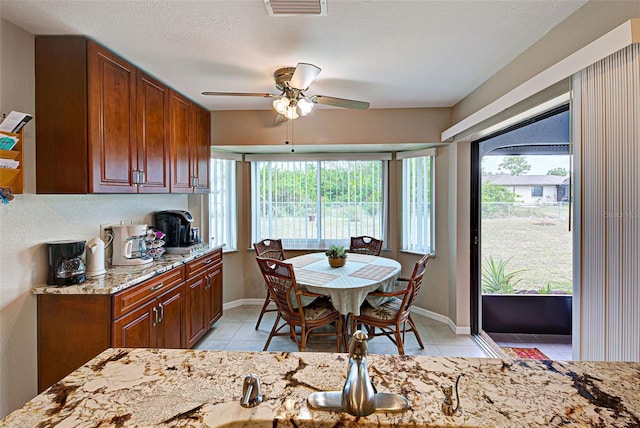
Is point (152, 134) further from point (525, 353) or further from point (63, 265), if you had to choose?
point (525, 353)

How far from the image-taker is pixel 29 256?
189 cm

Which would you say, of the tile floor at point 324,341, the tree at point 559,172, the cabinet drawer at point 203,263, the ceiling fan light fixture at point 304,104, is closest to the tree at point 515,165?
the tree at point 559,172

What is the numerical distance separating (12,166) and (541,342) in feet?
15.0

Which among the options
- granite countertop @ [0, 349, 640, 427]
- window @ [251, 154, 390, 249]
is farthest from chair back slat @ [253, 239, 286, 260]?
granite countertop @ [0, 349, 640, 427]

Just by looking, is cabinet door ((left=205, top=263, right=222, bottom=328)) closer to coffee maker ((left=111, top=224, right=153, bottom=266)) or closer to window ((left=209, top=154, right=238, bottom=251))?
window ((left=209, top=154, right=238, bottom=251))

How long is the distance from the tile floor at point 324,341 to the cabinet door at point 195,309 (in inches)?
7.9

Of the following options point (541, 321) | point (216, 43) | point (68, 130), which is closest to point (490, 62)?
point (216, 43)

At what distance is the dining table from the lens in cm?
256

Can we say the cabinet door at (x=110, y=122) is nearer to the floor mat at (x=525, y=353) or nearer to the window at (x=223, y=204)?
the window at (x=223, y=204)

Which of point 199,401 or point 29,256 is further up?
point 29,256

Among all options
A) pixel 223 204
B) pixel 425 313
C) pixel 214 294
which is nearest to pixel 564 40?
pixel 425 313

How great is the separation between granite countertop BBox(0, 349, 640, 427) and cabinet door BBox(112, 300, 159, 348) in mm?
1068

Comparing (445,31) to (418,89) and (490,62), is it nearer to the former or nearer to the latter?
(490,62)

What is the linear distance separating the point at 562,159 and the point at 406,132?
1654 mm
